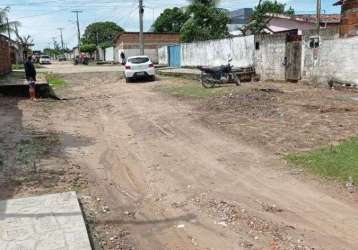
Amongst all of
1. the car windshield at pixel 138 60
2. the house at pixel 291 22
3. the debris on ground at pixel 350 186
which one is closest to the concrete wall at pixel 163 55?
the house at pixel 291 22

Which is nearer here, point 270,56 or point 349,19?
point 349,19

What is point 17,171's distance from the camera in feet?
22.5

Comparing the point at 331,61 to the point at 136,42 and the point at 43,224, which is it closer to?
the point at 43,224

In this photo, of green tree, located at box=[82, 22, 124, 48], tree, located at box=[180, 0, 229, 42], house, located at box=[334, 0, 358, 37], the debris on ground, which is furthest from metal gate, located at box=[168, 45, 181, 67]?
green tree, located at box=[82, 22, 124, 48]

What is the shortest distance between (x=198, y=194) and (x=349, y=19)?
1308 centimetres

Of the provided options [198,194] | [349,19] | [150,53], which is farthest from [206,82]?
[150,53]

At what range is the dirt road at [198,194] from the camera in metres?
4.68

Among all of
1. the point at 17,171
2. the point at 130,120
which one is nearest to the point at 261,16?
the point at 130,120

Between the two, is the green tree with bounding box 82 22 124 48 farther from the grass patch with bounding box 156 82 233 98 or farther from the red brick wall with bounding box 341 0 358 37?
the red brick wall with bounding box 341 0 358 37

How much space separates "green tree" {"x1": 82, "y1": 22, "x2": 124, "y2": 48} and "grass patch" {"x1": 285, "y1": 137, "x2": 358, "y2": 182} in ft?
293

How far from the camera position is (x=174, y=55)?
37188 millimetres

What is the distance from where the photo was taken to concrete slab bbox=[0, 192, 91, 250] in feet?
13.8

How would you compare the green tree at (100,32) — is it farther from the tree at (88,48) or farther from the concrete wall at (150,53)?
the concrete wall at (150,53)

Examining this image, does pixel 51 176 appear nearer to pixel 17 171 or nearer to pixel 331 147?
pixel 17 171
